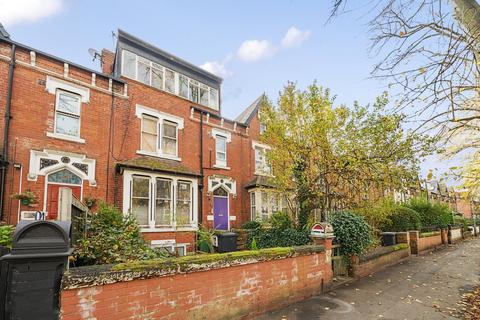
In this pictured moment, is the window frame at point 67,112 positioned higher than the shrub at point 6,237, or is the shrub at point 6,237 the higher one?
the window frame at point 67,112

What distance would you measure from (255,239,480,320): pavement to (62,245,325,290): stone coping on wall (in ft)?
4.06

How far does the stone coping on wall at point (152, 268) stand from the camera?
11.3ft

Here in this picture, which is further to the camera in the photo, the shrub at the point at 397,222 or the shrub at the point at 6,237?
the shrub at the point at 397,222

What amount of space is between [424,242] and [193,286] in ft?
52.9

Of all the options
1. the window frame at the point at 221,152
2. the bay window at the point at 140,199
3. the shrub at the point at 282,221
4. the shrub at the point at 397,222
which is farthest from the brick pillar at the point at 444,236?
the bay window at the point at 140,199

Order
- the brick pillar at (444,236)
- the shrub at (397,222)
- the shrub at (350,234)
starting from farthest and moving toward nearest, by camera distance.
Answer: the brick pillar at (444,236) → the shrub at (397,222) → the shrub at (350,234)

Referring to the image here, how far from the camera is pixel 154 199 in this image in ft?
41.3

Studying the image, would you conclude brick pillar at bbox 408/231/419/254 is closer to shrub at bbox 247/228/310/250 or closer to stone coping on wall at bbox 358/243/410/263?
stone coping on wall at bbox 358/243/410/263

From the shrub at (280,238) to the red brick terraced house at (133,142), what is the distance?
1465 millimetres

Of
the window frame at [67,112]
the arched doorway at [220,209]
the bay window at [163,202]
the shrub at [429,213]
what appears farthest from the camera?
the shrub at [429,213]

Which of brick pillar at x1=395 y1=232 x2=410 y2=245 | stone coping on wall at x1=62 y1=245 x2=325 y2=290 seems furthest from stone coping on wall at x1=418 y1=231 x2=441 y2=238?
stone coping on wall at x1=62 y1=245 x2=325 y2=290

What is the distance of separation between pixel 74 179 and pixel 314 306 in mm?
9401

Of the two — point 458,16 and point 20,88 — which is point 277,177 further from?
point 20,88

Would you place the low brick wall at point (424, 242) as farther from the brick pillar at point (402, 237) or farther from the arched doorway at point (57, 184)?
the arched doorway at point (57, 184)
